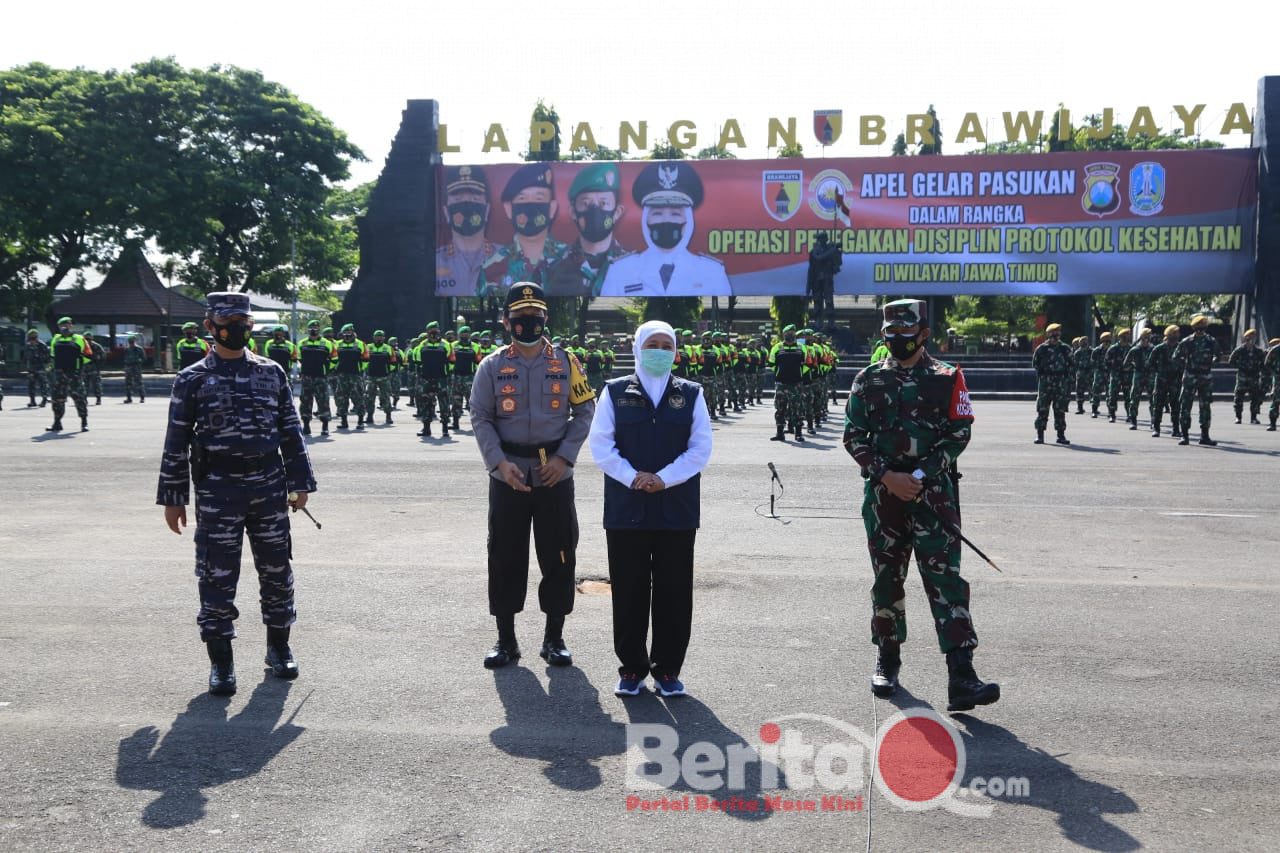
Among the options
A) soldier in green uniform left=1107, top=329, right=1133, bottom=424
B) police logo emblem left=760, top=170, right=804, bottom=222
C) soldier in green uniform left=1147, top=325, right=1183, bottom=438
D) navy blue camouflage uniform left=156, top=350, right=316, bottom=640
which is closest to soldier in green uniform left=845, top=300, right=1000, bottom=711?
navy blue camouflage uniform left=156, top=350, right=316, bottom=640

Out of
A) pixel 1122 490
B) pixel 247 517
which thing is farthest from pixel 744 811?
pixel 1122 490

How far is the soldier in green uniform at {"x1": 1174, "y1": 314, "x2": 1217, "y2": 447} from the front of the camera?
58.4ft

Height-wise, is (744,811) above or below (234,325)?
below

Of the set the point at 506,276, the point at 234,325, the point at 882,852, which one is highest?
the point at 506,276

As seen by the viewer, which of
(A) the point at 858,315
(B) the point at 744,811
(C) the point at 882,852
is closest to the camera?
(C) the point at 882,852

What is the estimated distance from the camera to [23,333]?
53031 mm

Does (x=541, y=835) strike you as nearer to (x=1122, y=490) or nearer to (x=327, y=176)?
(x=1122, y=490)

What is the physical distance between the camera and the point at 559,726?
503 centimetres

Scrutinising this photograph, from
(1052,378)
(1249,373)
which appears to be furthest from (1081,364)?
(1052,378)

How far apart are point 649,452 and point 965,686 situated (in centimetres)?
177

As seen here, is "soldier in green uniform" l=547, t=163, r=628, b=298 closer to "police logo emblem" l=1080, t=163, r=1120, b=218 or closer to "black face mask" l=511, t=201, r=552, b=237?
"black face mask" l=511, t=201, r=552, b=237

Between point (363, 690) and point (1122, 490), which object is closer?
point (363, 690)

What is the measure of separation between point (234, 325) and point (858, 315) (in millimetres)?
67830

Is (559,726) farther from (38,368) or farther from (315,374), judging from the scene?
(38,368)
